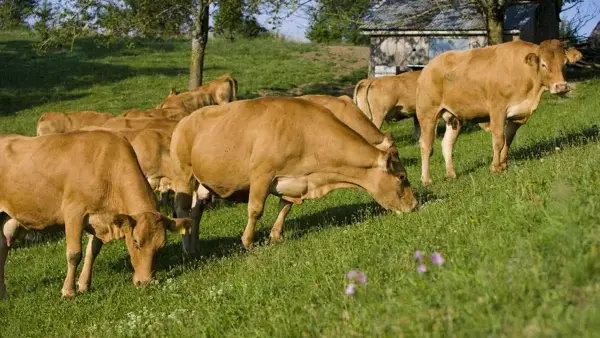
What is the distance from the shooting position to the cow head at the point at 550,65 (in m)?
13.1

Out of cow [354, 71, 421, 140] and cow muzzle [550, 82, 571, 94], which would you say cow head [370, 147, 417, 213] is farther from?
cow [354, 71, 421, 140]

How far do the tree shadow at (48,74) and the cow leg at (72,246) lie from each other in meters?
25.0

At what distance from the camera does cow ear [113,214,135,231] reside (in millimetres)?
9359

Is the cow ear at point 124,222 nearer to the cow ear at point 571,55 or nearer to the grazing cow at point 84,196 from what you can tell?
the grazing cow at point 84,196

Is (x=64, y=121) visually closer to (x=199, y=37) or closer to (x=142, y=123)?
(x=142, y=123)

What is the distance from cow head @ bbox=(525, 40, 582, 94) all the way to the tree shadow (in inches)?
1011

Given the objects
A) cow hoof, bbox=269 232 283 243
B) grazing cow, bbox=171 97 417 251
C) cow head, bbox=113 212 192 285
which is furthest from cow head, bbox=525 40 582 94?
cow head, bbox=113 212 192 285

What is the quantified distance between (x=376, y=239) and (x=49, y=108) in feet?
92.8

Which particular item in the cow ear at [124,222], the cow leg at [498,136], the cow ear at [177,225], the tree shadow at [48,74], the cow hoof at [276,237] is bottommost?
the tree shadow at [48,74]

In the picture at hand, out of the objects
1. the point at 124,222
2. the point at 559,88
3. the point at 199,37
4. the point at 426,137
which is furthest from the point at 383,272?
the point at 199,37

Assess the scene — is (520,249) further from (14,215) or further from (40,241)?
(40,241)

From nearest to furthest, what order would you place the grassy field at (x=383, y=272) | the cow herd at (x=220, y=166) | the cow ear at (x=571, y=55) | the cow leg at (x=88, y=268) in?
the grassy field at (x=383, y=272), the cow herd at (x=220, y=166), the cow leg at (x=88, y=268), the cow ear at (x=571, y=55)

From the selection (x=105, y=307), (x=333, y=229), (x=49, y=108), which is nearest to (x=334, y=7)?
(x=49, y=108)

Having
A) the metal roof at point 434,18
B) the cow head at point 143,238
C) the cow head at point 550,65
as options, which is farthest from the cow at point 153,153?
the metal roof at point 434,18
